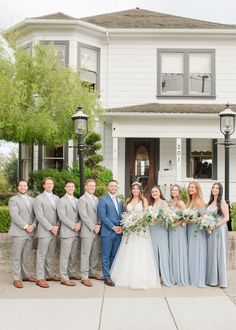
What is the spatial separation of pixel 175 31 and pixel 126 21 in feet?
8.13

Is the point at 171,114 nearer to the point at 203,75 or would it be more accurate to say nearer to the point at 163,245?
the point at 203,75

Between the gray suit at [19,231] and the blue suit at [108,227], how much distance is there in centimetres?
131

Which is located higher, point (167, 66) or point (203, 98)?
point (167, 66)

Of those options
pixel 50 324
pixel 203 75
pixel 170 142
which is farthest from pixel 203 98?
pixel 50 324

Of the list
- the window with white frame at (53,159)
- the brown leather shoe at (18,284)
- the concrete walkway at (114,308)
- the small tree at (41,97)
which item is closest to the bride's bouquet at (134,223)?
the concrete walkway at (114,308)

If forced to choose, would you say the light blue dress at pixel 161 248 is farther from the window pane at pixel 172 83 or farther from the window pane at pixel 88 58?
the window pane at pixel 172 83

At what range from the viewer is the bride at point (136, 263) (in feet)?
26.5

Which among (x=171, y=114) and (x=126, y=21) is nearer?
(x=171, y=114)

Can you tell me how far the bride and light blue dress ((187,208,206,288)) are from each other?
669 mm

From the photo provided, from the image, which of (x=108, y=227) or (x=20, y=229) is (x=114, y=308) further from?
(x=20, y=229)

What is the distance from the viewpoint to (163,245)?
8.38 metres

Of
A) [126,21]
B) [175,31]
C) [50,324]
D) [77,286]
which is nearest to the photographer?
[50,324]

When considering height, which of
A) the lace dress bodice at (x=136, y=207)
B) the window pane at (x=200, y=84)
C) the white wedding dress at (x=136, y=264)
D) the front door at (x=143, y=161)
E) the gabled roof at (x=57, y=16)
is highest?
the gabled roof at (x=57, y=16)

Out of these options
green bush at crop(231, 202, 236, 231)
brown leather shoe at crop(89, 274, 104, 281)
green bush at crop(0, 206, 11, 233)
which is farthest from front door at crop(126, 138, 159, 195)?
brown leather shoe at crop(89, 274, 104, 281)
